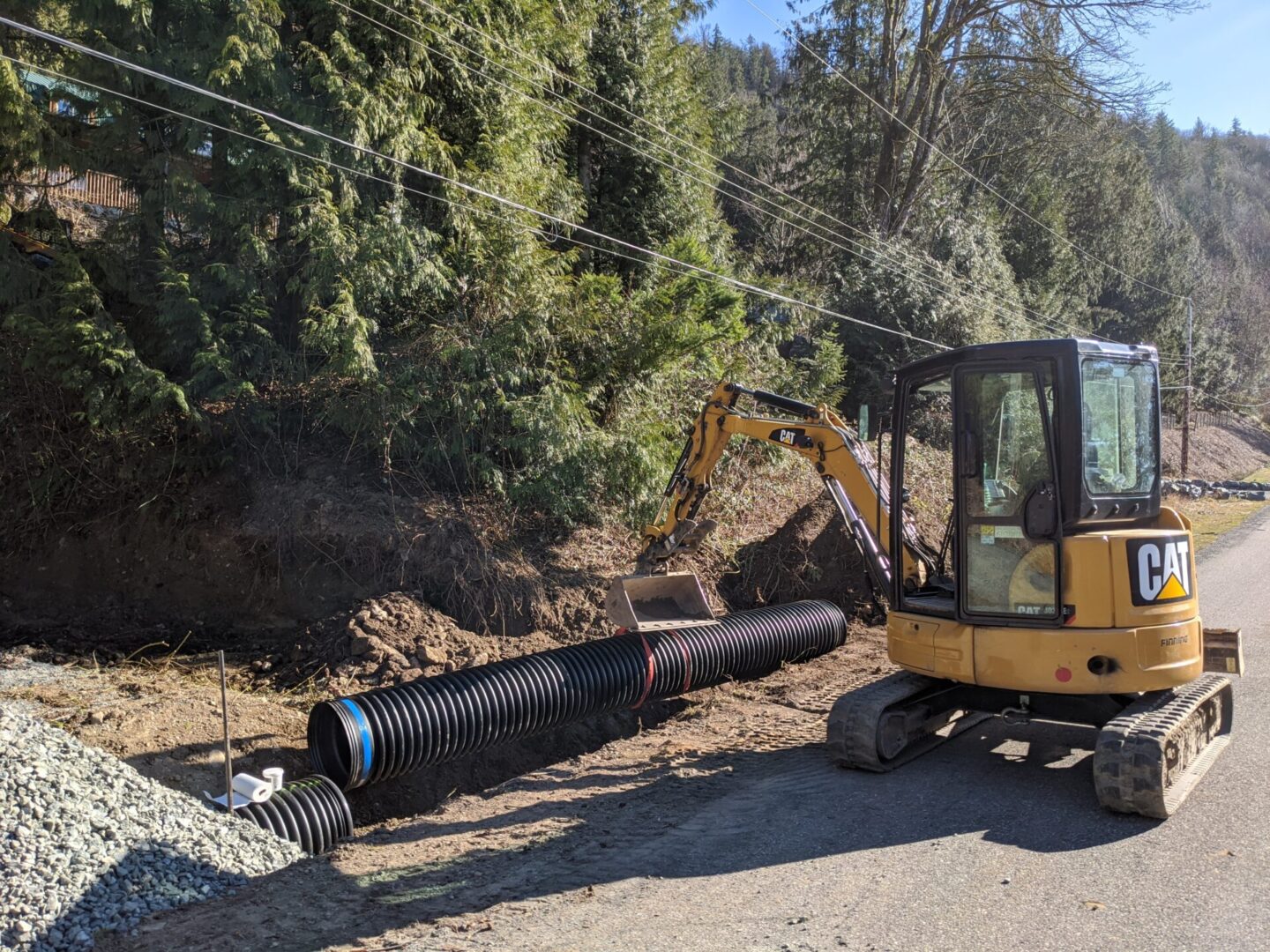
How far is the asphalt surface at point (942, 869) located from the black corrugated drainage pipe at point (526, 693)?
1.86 m

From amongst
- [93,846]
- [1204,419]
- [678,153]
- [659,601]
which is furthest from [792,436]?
[1204,419]

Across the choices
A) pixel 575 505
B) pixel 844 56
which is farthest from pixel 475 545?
pixel 844 56

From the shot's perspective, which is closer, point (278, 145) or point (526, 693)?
point (526, 693)

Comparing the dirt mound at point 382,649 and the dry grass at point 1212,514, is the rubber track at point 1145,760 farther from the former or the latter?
the dry grass at point 1212,514

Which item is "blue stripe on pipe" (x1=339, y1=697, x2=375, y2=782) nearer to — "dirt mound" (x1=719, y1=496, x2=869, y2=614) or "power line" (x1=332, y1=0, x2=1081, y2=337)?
"dirt mound" (x1=719, y1=496, x2=869, y2=614)

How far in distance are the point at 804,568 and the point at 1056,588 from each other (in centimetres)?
709

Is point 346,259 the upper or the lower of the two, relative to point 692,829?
upper

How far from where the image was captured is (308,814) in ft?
20.8

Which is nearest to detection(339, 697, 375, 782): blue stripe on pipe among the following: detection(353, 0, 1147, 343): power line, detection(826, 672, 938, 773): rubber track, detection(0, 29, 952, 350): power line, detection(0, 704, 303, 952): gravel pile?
detection(0, 704, 303, 952): gravel pile

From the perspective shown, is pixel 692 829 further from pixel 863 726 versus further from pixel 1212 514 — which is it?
pixel 1212 514

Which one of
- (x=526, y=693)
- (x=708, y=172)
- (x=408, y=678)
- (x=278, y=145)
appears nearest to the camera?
(x=526, y=693)

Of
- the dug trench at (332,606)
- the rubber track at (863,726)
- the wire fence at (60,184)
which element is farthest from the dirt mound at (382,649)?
the wire fence at (60,184)

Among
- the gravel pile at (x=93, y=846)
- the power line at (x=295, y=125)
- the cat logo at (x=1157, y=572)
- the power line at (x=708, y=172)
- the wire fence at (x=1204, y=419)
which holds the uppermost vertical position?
the power line at (x=708, y=172)

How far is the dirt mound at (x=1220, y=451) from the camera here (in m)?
35.5
